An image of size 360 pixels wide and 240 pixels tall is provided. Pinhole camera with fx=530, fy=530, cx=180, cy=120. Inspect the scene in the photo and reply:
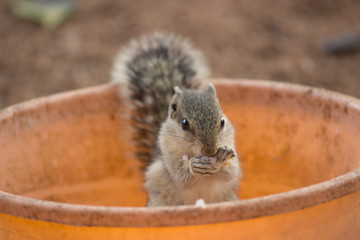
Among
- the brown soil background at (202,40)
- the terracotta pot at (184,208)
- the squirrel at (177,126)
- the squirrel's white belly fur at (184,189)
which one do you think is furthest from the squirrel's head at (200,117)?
the brown soil background at (202,40)

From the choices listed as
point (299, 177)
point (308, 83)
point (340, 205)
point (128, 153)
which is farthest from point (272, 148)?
point (308, 83)

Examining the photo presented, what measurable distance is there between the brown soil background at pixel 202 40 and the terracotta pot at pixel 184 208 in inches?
66.5

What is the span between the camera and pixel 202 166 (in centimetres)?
146

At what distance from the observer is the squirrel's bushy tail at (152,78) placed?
6.77 feet

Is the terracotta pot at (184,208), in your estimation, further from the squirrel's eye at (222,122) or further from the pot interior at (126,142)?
the squirrel's eye at (222,122)

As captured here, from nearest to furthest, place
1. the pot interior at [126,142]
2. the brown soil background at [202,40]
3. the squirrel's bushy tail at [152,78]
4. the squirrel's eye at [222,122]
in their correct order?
the squirrel's eye at [222,122]
the pot interior at [126,142]
the squirrel's bushy tail at [152,78]
the brown soil background at [202,40]

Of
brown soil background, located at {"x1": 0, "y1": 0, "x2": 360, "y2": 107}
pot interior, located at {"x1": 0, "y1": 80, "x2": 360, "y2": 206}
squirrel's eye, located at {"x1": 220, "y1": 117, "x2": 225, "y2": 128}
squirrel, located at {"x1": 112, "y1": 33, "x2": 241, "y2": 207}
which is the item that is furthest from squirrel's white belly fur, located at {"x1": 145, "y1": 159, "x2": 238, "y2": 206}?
brown soil background, located at {"x1": 0, "y1": 0, "x2": 360, "y2": 107}

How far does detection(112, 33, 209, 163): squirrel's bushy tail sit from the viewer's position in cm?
206

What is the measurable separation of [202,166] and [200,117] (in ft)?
0.53

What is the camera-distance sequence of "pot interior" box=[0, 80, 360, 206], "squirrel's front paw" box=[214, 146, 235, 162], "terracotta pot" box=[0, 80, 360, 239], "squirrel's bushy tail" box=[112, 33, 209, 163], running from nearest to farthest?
"terracotta pot" box=[0, 80, 360, 239] < "squirrel's front paw" box=[214, 146, 235, 162] < "pot interior" box=[0, 80, 360, 206] < "squirrel's bushy tail" box=[112, 33, 209, 163]

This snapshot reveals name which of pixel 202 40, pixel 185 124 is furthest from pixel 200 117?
pixel 202 40

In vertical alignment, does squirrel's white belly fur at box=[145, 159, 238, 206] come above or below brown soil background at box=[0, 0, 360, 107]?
below

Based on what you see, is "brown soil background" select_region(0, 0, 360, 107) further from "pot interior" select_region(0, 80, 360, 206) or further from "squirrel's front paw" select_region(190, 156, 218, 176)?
"squirrel's front paw" select_region(190, 156, 218, 176)

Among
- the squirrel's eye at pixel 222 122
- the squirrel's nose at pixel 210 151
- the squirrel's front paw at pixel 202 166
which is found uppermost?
the squirrel's eye at pixel 222 122
